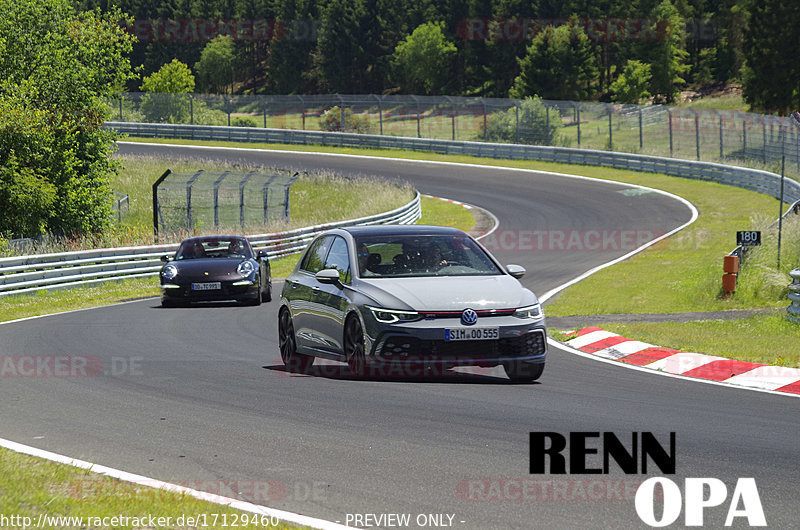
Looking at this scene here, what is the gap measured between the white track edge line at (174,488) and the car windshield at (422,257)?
430 cm

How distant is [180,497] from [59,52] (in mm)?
31516

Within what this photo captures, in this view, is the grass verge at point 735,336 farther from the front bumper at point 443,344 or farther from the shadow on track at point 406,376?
the front bumper at point 443,344

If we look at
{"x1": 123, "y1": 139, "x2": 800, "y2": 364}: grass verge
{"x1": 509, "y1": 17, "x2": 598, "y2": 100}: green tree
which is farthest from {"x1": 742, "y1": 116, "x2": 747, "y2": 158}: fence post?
{"x1": 509, "y1": 17, "x2": 598, "y2": 100}: green tree

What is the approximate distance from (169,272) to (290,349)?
29.2ft

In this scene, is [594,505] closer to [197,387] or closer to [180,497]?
[180,497]

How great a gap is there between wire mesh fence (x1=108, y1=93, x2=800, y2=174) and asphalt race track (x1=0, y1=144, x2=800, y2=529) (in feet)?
113

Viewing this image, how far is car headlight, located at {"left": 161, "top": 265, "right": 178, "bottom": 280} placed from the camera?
2064 centimetres

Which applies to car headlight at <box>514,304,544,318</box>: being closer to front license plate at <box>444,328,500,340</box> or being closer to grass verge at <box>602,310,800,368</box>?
front license plate at <box>444,328,500,340</box>

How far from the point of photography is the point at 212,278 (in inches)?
805

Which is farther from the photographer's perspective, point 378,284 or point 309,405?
point 378,284

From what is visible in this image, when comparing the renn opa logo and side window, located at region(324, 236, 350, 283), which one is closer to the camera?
the renn opa logo

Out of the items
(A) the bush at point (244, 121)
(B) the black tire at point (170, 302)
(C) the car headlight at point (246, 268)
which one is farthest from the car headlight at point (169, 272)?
(A) the bush at point (244, 121)

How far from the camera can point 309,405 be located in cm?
946

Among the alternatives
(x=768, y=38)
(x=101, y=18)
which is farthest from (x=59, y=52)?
(x=768, y=38)
